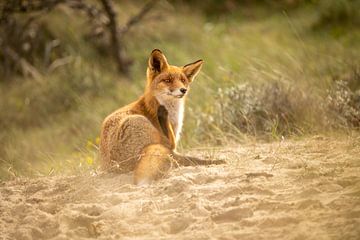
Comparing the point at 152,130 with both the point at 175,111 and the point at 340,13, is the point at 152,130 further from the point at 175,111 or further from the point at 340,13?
the point at 340,13

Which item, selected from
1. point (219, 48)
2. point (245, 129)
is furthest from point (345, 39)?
point (245, 129)

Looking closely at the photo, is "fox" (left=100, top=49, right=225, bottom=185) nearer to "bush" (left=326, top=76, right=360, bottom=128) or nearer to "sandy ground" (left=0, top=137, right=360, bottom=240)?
"sandy ground" (left=0, top=137, right=360, bottom=240)

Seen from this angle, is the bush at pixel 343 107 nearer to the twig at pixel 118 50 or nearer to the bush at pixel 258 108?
the bush at pixel 258 108

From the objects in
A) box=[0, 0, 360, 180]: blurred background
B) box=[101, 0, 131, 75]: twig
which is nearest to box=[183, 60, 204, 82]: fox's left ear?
box=[0, 0, 360, 180]: blurred background

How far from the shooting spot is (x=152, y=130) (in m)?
6.33

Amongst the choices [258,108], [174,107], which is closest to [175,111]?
[174,107]

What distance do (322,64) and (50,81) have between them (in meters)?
6.10

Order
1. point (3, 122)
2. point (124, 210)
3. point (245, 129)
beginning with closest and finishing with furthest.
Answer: point (124, 210), point (245, 129), point (3, 122)

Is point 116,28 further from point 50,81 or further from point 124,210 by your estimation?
point 124,210

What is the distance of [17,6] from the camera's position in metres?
13.5

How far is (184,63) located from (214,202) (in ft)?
29.4

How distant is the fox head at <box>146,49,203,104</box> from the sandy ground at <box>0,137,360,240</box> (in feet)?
3.03

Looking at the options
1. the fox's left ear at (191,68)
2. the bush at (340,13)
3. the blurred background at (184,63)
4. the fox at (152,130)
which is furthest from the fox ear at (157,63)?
the bush at (340,13)

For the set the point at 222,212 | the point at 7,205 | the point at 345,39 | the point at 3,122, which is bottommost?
the point at 3,122
